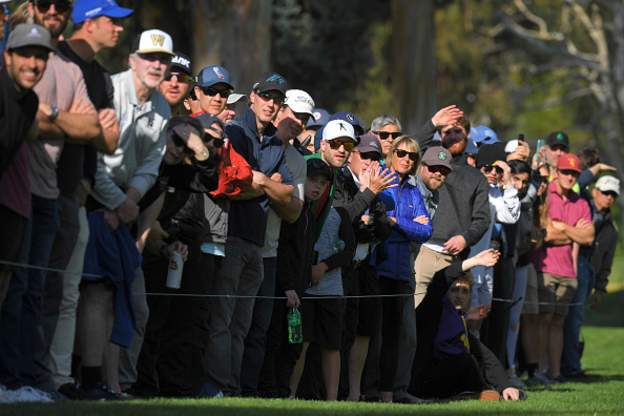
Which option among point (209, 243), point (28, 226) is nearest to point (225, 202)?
point (209, 243)

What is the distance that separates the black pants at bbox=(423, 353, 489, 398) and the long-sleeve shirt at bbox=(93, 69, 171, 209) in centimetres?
434

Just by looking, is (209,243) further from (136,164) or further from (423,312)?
(423,312)

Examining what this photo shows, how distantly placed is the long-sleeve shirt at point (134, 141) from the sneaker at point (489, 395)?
433 centimetres

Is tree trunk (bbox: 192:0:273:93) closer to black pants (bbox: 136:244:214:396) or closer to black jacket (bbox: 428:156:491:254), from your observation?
black jacket (bbox: 428:156:491:254)

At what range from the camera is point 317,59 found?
36.2 metres

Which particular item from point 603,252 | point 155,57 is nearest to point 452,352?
point 155,57

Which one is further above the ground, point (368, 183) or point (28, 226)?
point (368, 183)

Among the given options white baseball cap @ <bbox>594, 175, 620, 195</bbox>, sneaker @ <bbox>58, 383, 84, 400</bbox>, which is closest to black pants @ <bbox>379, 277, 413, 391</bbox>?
sneaker @ <bbox>58, 383, 84, 400</bbox>

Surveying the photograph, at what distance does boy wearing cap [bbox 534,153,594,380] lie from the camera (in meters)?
19.3

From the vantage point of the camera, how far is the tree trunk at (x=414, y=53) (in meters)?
33.1

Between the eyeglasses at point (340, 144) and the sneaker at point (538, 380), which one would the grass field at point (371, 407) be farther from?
the eyeglasses at point (340, 144)

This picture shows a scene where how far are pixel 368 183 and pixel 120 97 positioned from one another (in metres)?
3.35

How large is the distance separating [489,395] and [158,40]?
15.9 feet

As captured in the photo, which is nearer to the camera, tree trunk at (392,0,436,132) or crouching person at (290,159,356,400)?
crouching person at (290,159,356,400)
